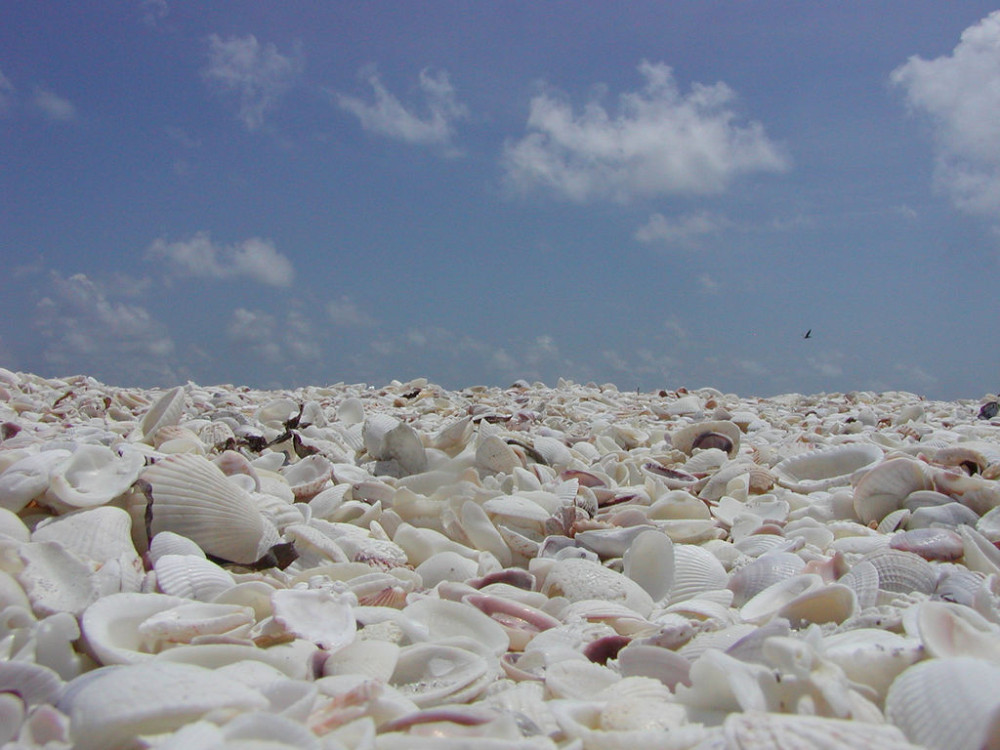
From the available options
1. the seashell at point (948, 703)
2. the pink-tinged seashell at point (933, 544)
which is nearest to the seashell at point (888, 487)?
the pink-tinged seashell at point (933, 544)

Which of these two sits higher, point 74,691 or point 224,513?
point 224,513

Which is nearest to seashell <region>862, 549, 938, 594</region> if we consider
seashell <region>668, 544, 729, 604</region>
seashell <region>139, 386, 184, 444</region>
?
seashell <region>668, 544, 729, 604</region>

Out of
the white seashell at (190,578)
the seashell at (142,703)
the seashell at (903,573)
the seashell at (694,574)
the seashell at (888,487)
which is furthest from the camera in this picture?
the seashell at (888,487)

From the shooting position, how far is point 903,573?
2.44 meters

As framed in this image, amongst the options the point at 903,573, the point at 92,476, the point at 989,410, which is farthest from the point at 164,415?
the point at 989,410

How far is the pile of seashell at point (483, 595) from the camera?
58.7 inches

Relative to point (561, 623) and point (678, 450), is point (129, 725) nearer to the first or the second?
point (561, 623)

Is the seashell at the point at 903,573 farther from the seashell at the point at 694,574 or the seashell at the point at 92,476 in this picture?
the seashell at the point at 92,476

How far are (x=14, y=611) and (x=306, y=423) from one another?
3.93 meters

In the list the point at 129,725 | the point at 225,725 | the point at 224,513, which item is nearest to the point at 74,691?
the point at 129,725

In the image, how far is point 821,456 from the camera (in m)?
4.63

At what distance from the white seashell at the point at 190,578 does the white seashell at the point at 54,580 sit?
8.0 inches

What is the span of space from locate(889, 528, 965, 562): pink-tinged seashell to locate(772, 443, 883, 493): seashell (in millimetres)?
1558

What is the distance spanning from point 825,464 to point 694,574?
7.29 feet
